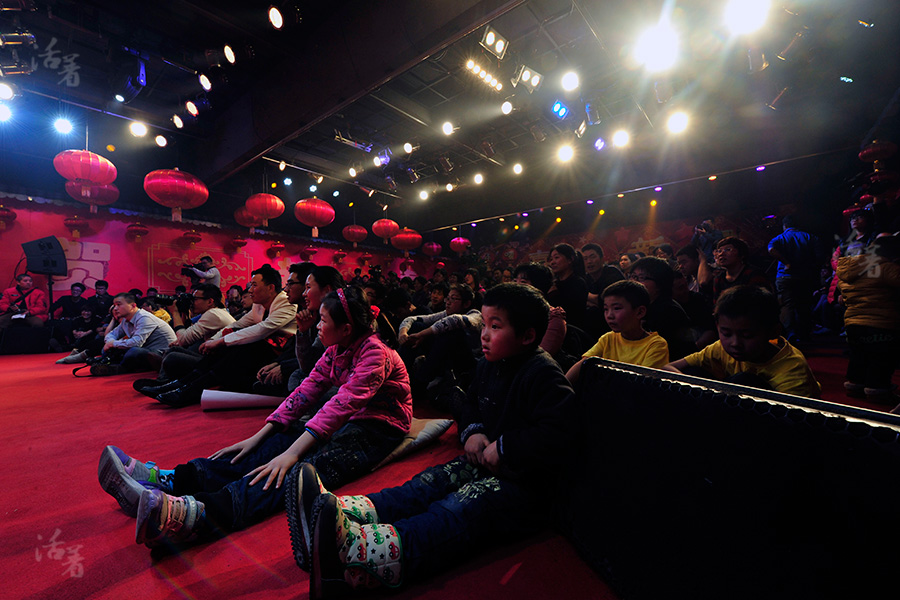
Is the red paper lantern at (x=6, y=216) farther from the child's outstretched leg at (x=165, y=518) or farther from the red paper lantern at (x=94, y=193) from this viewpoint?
the child's outstretched leg at (x=165, y=518)

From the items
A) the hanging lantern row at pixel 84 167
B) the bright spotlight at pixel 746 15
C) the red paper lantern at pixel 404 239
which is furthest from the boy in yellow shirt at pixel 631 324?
the red paper lantern at pixel 404 239

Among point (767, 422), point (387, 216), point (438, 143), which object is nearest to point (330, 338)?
point (767, 422)

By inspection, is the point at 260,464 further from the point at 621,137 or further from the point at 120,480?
the point at 621,137

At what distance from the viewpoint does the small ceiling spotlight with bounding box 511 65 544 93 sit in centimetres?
466

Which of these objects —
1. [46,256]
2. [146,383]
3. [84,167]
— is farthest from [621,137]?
[46,256]

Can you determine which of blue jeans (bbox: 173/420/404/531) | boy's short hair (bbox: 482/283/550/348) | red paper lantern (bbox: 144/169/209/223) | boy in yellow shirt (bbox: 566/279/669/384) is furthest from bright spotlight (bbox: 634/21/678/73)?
red paper lantern (bbox: 144/169/209/223)

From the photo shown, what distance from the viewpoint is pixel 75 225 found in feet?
22.8

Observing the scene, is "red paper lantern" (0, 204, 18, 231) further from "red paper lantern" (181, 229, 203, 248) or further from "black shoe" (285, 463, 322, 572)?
"black shoe" (285, 463, 322, 572)

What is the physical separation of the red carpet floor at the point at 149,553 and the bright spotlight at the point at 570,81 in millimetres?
4917

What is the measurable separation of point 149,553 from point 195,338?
3.00m

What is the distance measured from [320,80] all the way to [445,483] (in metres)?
4.97

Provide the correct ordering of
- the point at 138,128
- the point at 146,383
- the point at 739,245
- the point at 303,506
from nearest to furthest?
the point at 303,506, the point at 739,245, the point at 146,383, the point at 138,128

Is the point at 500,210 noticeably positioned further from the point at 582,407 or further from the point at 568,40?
the point at 582,407

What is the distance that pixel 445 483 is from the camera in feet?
4.18
